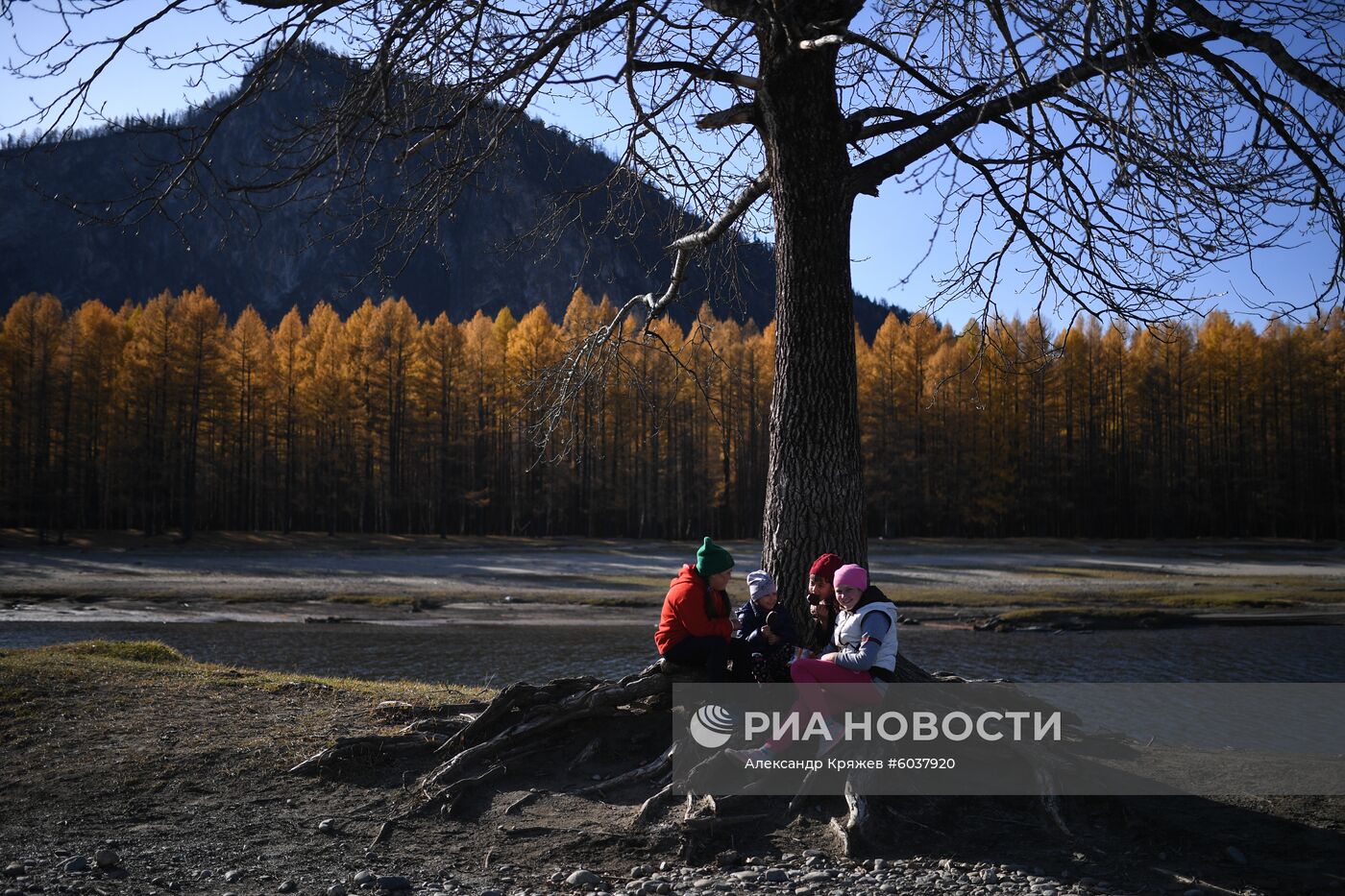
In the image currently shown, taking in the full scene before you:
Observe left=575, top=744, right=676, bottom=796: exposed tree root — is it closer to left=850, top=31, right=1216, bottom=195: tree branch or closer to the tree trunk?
the tree trunk

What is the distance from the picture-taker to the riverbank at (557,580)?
23672 millimetres

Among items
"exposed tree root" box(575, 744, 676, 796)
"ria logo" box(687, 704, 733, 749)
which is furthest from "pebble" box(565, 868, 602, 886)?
"ria logo" box(687, 704, 733, 749)

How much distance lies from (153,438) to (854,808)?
50.8 m

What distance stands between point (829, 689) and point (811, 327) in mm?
2535

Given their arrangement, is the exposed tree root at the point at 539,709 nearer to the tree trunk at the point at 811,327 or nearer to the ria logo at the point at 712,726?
the ria logo at the point at 712,726

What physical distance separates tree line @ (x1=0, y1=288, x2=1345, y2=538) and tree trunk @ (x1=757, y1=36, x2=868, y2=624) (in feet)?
127

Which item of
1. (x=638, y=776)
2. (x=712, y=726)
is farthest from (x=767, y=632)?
(x=638, y=776)

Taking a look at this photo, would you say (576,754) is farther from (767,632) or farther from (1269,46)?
(1269,46)

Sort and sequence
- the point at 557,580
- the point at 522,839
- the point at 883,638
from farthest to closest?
the point at 557,580
the point at 883,638
the point at 522,839

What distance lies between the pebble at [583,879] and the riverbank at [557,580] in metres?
18.2

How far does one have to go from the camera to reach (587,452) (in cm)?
4588

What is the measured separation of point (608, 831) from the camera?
5203mm

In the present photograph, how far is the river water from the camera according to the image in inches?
630

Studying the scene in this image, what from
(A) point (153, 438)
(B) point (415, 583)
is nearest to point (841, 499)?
(B) point (415, 583)
